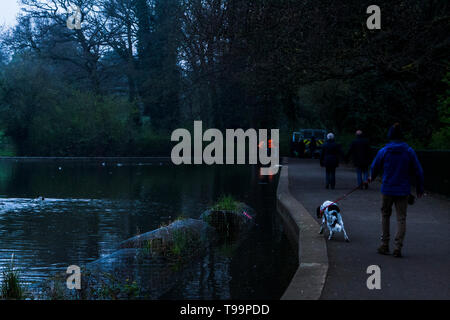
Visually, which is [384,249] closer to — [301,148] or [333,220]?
[333,220]

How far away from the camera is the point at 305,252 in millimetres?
9398

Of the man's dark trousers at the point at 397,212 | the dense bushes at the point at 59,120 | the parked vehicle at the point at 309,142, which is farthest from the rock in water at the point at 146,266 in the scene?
the dense bushes at the point at 59,120

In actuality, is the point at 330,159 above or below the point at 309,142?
above

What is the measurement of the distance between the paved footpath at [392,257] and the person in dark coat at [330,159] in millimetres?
3729

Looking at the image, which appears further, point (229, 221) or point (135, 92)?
point (135, 92)

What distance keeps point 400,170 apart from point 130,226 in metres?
7.35

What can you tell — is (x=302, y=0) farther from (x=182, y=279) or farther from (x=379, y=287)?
(x=379, y=287)

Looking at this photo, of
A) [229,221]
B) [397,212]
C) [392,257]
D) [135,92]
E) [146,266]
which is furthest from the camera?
[135,92]

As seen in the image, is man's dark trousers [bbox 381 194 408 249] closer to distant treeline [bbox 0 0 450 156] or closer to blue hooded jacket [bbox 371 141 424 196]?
blue hooded jacket [bbox 371 141 424 196]

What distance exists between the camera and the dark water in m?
9.35

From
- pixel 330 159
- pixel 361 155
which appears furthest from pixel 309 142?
pixel 361 155

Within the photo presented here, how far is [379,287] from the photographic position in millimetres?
7297

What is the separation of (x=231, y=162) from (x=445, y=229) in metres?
37.6

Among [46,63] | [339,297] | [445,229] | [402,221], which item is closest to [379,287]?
[339,297]
